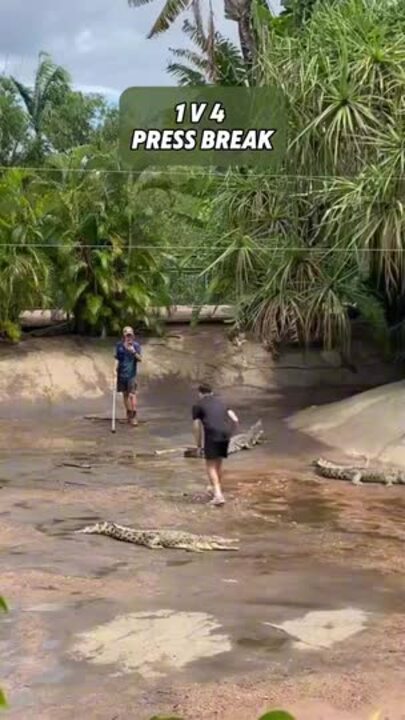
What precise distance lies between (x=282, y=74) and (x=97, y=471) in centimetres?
802

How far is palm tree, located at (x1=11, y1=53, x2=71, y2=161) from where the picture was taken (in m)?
29.9

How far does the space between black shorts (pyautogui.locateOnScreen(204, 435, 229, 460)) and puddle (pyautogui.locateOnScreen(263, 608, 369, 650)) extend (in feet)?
12.1

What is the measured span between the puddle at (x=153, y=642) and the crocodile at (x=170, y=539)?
1887 mm

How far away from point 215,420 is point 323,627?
4.16 metres

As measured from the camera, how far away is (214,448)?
10461mm

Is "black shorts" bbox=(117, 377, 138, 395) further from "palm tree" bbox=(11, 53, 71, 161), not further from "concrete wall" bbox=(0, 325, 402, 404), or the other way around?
"palm tree" bbox=(11, 53, 71, 161)

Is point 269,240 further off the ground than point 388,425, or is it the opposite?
point 269,240

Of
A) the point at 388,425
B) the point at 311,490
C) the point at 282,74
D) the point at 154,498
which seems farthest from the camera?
the point at 282,74

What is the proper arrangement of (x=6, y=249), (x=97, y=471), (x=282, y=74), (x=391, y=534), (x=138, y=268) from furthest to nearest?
(x=138, y=268)
(x=6, y=249)
(x=282, y=74)
(x=97, y=471)
(x=391, y=534)

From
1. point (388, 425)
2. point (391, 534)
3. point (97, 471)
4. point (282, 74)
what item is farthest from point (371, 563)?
point (282, 74)

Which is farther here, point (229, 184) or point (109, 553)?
point (229, 184)

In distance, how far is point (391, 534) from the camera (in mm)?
9523

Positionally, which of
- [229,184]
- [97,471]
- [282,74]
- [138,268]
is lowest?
[97,471]

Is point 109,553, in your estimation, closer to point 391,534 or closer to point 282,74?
point 391,534
